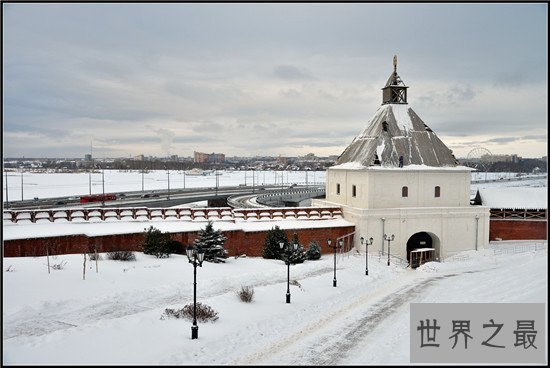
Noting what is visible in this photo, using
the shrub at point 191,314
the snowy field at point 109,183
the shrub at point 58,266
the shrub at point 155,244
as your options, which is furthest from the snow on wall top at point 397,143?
the snowy field at point 109,183

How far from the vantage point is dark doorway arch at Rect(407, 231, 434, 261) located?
34969 millimetres

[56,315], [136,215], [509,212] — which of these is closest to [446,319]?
[56,315]

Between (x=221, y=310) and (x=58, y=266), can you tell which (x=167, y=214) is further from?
(x=221, y=310)

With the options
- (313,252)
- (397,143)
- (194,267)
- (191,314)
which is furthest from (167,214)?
(397,143)

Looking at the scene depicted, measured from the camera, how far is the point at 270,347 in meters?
13.6

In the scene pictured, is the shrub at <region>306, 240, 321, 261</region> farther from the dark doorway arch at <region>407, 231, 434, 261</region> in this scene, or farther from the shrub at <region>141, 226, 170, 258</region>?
the dark doorway arch at <region>407, 231, 434, 261</region>

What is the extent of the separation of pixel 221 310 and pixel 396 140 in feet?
76.6

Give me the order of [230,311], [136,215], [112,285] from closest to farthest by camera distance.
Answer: [230,311] < [112,285] < [136,215]

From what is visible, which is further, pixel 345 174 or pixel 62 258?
pixel 345 174

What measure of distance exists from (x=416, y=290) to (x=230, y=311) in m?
10.1

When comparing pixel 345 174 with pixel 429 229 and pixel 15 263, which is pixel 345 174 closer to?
pixel 429 229

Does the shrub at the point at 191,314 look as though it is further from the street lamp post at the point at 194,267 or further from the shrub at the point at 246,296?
the shrub at the point at 246,296

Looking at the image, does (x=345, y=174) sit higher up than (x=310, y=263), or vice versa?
(x=345, y=174)

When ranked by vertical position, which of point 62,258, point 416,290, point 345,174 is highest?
point 345,174
